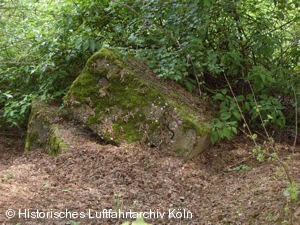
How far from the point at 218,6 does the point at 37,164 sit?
3356 mm

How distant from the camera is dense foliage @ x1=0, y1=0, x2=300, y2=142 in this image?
16.8 feet

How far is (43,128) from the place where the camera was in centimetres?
539

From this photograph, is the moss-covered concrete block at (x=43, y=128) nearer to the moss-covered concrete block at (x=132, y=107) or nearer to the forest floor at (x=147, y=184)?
the forest floor at (x=147, y=184)

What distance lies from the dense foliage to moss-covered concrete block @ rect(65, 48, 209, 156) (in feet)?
0.85

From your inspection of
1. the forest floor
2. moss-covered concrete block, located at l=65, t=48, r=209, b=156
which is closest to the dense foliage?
moss-covered concrete block, located at l=65, t=48, r=209, b=156

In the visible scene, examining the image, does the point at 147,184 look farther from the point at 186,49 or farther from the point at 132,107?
the point at 186,49

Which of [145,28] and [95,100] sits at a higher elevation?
[145,28]

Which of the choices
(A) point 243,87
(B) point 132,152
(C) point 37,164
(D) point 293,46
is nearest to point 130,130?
(B) point 132,152

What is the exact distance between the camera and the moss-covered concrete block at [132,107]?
4684mm

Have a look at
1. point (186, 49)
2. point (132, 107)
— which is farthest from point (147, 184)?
point (186, 49)

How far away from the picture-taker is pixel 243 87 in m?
5.75

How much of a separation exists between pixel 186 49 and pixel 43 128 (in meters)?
2.40

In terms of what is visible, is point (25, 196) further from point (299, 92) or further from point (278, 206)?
point (299, 92)

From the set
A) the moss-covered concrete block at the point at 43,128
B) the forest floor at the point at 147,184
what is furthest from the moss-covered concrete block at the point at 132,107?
the moss-covered concrete block at the point at 43,128
